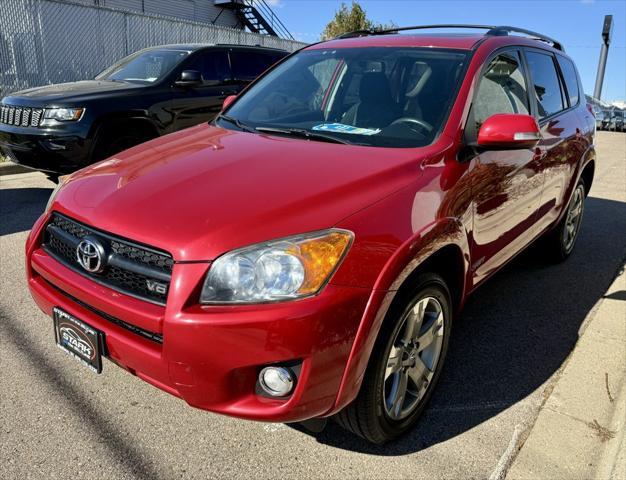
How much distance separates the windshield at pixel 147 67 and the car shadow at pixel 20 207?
5.66 feet

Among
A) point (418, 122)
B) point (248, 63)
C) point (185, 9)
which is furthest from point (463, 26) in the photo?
point (185, 9)

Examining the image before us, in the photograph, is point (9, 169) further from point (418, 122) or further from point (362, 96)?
point (418, 122)

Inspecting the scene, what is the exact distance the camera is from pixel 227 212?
6.61ft

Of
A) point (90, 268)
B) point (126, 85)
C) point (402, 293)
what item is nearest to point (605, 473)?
point (402, 293)

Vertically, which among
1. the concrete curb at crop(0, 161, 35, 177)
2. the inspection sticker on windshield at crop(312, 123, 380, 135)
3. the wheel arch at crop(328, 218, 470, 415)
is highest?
the inspection sticker on windshield at crop(312, 123, 380, 135)

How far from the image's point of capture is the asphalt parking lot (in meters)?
2.24

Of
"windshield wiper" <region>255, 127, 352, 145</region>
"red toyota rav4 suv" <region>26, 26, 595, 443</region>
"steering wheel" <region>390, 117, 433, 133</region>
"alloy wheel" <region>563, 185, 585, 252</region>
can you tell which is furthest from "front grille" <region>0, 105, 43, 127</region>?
"alloy wheel" <region>563, 185, 585, 252</region>

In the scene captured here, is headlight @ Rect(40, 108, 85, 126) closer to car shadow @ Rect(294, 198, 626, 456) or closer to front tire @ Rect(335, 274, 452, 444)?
car shadow @ Rect(294, 198, 626, 456)

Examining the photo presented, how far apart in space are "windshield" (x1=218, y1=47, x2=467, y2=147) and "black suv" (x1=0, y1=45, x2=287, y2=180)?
2.88 meters

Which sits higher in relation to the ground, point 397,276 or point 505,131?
point 505,131

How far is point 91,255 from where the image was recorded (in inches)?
82.7

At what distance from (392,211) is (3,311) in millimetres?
2716

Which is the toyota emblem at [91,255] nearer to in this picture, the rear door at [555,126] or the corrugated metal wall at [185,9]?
the rear door at [555,126]

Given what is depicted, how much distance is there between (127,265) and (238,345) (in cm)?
54
